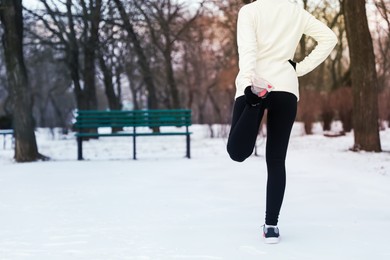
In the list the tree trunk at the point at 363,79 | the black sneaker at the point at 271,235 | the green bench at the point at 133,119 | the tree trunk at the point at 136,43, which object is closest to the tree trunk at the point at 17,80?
the green bench at the point at 133,119

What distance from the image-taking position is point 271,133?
11.1ft

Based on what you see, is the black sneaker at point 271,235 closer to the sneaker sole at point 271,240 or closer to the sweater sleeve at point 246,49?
the sneaker sole at point 271,240

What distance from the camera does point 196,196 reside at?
18.4 feet

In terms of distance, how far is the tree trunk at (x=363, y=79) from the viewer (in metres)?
9.84

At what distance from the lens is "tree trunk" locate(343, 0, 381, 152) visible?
9.84 m

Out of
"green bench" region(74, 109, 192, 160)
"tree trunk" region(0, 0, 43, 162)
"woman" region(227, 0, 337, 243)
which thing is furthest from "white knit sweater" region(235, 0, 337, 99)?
"tree trunk" region(0, 0, 43, 162)

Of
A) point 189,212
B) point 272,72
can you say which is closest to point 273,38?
point 272,72

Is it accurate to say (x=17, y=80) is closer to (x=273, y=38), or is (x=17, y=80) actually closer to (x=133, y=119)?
(x=133, y=119)

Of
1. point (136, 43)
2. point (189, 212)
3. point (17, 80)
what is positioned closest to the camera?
point (189, 212)

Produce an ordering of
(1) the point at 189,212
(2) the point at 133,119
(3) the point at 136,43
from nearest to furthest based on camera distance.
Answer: (1) the point at 189,212 → (2) the point at 133,119 → (3) the point at 136,43

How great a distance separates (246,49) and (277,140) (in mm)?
642

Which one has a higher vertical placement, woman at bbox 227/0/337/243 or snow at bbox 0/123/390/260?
woman at bbox 227/0/337/243

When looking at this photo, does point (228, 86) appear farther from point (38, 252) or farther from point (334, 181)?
point (38, 252)

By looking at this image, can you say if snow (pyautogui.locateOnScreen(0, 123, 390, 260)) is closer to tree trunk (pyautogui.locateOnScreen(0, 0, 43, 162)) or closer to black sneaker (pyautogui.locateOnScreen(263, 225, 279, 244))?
black sneaker (pyautogui.locateOnScreen(263, 225, 279, 244))
